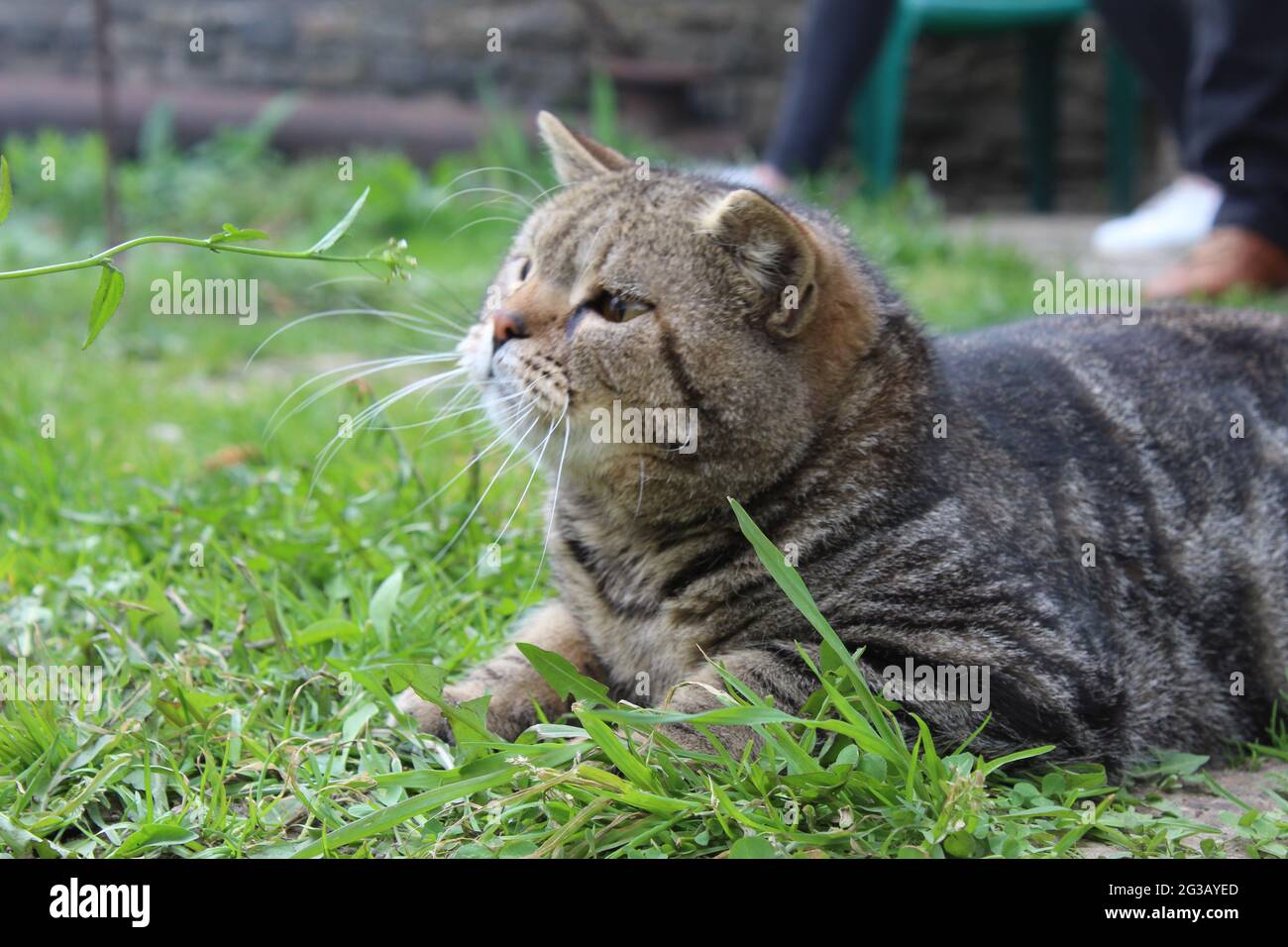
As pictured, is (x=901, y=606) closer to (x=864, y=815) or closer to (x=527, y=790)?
(x=864, y=815)

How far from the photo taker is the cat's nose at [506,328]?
2545 millimetres

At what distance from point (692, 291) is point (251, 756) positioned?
3.85ft

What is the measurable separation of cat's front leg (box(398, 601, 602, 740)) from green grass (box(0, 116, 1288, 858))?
92mm

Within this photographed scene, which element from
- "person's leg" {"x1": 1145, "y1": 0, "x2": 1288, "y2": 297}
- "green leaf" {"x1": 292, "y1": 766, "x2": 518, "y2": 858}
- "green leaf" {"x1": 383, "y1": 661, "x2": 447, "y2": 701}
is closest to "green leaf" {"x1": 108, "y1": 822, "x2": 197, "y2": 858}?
"green leaf" {"x1": 292, "y1": 766, "x2": 518, "y2": 858}

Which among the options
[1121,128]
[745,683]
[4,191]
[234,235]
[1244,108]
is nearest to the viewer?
[4,191]

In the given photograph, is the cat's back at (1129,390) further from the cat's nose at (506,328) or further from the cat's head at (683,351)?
the cat's nose at (506,328)

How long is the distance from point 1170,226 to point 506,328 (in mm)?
5410

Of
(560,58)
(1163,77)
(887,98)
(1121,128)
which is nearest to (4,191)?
(1163,77)

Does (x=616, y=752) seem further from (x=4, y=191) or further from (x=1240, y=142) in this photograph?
(x=1240, y=142)

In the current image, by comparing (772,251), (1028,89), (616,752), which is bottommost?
(616,752)

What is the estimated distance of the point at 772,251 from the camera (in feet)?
7.95

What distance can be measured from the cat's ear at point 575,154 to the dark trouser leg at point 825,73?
12.3 feet

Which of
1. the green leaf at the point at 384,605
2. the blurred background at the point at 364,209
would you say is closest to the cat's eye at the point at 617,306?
Result: the blurred background at the point at 364,209

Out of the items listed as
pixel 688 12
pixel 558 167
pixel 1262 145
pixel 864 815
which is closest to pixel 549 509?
pixel 558 167
